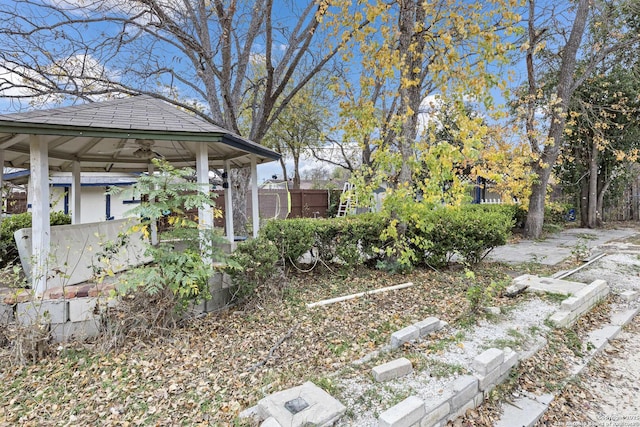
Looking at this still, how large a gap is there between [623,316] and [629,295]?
77cm

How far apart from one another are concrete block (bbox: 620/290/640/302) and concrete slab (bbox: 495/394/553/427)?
296 centimetres

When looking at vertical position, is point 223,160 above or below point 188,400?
above

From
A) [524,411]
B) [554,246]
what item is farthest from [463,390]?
[554,246]

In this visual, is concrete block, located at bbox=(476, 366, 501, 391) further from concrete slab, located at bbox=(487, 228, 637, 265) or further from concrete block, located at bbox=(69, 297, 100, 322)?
concrete slab, located at bbox=(487, 228, 637, 265)

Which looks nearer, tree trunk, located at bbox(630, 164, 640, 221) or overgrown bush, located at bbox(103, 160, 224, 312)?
overgrown bush, located at bbox(103, 160, 224, 312)

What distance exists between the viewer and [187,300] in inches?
131

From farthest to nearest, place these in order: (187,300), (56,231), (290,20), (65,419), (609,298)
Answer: (290,20)
(609,298)
(56,231)
(187,300)
(65,419)

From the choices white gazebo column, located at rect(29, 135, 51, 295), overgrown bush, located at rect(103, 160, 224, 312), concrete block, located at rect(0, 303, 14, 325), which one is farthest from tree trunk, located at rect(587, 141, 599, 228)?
concrete block, located at rect(0, 303, 14, 325)

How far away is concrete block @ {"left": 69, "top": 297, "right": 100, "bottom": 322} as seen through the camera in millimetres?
3143

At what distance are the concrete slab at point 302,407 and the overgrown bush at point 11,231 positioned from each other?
3.79 meters

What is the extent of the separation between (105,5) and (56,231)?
5519mm

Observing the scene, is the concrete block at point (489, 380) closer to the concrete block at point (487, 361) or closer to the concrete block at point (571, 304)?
the concrete block at point (487, 361)

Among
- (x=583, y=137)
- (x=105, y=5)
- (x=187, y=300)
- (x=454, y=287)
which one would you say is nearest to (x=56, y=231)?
(x=187, y=300)

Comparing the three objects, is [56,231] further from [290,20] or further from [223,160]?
[290,20]
